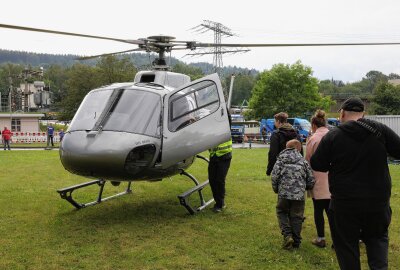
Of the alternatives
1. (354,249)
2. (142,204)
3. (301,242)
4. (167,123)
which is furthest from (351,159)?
(142,204)

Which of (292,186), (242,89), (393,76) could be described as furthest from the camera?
(393,76)

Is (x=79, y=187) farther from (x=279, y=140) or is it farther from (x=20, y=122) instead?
(x=20, y=122)

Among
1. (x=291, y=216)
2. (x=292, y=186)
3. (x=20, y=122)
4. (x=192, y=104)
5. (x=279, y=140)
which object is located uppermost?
(x=192, y=104)

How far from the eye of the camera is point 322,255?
5516 mm

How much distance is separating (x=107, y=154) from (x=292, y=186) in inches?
104

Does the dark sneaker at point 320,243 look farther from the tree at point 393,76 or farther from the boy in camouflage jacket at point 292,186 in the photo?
the tree at point 393,76

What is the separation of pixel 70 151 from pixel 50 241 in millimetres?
1354

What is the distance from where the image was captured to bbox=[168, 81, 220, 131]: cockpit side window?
22.8 ft

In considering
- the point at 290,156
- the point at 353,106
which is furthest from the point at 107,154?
the point at 353,106

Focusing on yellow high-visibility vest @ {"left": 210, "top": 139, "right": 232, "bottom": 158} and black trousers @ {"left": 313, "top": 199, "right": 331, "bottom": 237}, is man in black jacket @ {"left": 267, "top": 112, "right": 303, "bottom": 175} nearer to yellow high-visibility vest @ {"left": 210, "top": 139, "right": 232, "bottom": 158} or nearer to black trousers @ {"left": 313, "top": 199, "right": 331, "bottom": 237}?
black trousers @ {"left": 313, "top": 199, "right": 331, "bottom": 237}

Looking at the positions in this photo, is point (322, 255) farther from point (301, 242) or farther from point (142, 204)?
point (142, 204)

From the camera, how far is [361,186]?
12.0 feet

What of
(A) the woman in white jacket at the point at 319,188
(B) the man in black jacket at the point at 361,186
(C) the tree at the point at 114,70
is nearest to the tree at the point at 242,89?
(C) the tree at the point at 114,70

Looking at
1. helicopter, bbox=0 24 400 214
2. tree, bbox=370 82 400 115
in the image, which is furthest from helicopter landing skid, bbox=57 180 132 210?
tree, bbox=370 82 400 115
